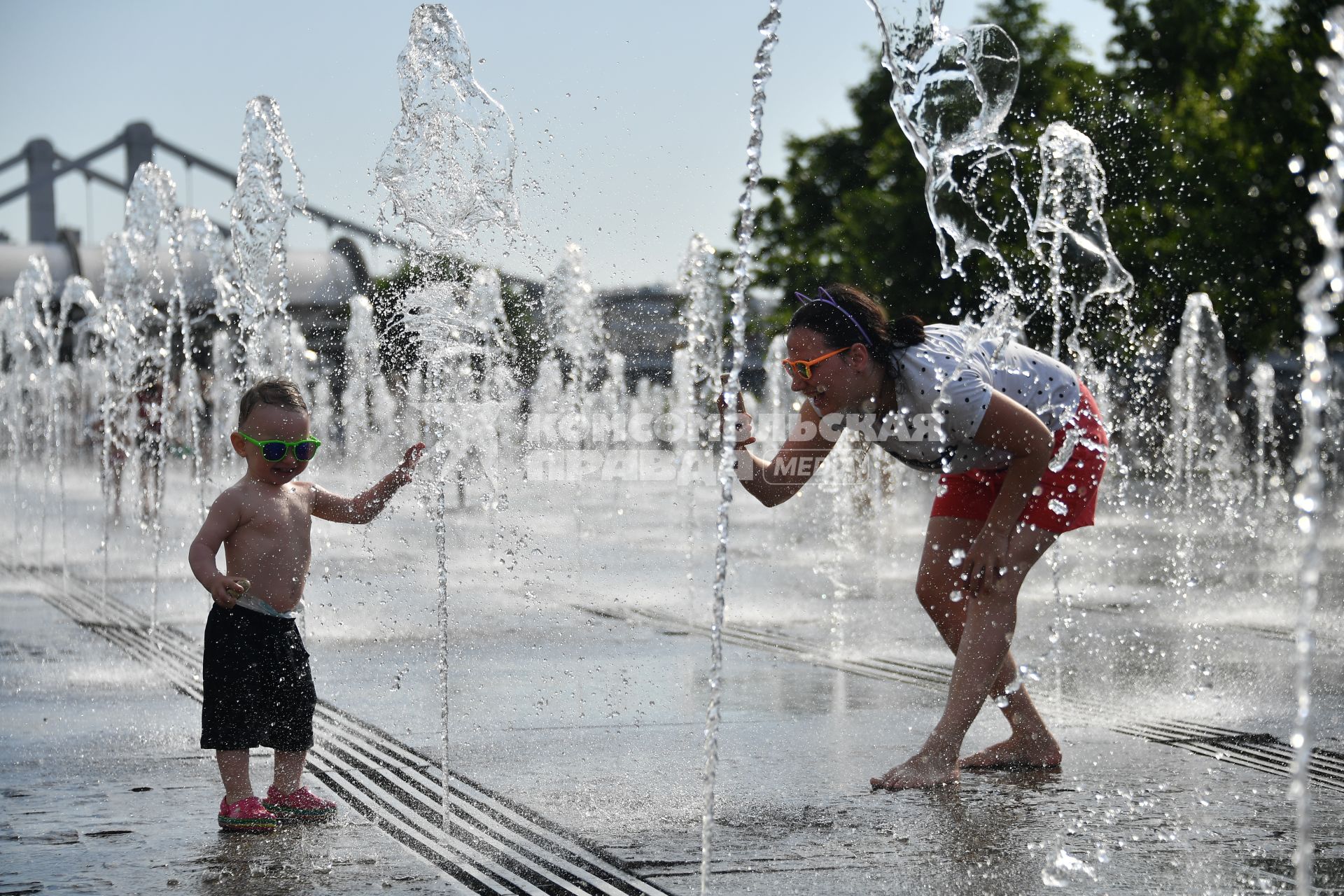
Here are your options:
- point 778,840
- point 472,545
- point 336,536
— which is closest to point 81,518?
point 336,536

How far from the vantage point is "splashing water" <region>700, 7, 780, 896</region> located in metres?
3.17

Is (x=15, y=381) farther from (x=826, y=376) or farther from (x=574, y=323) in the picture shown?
(x=826, y=376)

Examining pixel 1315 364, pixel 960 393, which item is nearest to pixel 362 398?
pixel 960 393

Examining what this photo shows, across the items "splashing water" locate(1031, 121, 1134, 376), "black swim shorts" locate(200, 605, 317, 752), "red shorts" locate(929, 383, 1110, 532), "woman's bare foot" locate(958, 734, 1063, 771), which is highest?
"splashing water" locate(1031, 121, 1134, 376)

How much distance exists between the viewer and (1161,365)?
30.9 metres

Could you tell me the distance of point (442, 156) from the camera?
5941 mm

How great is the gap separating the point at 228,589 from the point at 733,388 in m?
1.26

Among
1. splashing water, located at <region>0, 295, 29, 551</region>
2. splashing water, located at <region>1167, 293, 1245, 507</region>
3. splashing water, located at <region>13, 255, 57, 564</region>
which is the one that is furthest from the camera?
splashing water, located at <region>0, 295, 29, 551</region>

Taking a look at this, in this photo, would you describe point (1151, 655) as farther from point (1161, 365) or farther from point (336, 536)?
point (1161, 365)

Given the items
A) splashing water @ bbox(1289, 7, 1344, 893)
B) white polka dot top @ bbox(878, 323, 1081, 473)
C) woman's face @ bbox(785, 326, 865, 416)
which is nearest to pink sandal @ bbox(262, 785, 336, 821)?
woman's face @ bbox(785, 326, 865, 416)

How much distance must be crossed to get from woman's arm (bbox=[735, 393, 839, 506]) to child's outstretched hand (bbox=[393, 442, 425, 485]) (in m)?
0.82

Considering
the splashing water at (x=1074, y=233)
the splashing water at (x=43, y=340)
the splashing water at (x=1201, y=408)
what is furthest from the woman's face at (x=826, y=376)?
the splashing water at (x=1201, y=408)

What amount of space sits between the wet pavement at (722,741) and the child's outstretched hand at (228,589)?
0.50 m

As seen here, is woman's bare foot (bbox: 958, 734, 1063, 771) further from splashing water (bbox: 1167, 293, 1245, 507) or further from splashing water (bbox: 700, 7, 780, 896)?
splashing water (bbox: 1167, 293, 1245, 507)
